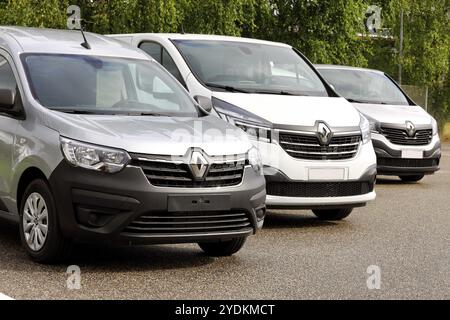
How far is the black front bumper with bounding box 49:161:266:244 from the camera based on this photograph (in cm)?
718

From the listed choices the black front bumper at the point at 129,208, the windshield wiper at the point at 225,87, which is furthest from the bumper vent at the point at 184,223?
the windshield wiper at the point at 225,87

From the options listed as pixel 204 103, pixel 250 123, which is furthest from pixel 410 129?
pixel 204 103

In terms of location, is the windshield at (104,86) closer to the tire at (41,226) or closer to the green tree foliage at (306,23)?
the tire at (41,226)

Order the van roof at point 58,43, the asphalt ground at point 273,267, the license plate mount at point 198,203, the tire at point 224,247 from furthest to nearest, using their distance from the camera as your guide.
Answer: the van roof at point 58,43 < the tire at point 224,247 < the license plate mount at point 198,203 < the asphalt ground at point 273,267

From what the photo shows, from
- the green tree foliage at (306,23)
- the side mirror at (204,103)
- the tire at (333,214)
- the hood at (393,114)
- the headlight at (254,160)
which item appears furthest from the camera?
the green tree foliage at (306,23)

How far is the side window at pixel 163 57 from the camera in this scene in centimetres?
1080

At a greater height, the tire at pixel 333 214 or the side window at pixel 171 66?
the side window at pixel 171 66

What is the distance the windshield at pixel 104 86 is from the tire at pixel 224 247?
112 centimetres

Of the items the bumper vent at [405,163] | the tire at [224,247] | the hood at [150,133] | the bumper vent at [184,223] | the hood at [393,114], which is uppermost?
the hood at [150,133]

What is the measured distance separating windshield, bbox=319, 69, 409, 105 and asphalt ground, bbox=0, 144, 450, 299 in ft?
19.1

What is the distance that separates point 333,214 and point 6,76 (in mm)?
4224

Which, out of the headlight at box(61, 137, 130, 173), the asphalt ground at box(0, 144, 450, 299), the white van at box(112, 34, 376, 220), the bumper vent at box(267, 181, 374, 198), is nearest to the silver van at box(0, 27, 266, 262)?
the headlight at box(61, 137, 130, 173)
